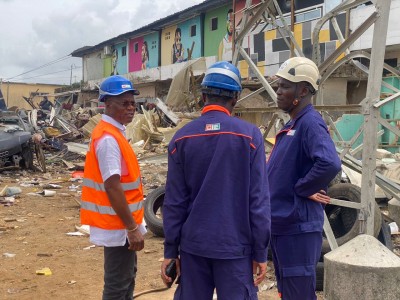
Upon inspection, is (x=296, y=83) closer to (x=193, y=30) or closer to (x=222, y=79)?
(x=222, y=79)

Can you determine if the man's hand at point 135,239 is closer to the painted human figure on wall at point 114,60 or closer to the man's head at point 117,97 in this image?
the man's head at point 117,97

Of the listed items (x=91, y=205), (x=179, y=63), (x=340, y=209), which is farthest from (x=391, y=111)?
(x=179, y=63)

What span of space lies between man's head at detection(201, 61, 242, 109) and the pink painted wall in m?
33.7

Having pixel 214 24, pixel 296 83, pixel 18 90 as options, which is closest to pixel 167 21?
pixel 214 24

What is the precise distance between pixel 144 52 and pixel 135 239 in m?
33.1

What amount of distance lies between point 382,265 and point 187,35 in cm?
2786

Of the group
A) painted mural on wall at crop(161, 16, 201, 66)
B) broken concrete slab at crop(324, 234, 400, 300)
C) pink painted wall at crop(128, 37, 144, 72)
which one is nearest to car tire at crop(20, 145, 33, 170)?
broken concrete slab at crop(324, 234, 400, 300)

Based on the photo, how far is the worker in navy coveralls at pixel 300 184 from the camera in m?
2.80

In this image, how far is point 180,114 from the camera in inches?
795

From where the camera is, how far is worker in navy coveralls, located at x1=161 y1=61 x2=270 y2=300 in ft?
7.52

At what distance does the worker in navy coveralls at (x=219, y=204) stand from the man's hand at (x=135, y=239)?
553 mm

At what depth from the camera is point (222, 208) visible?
2305 millimetres

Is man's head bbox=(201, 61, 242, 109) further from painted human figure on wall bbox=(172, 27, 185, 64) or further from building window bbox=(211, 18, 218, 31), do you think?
painted human figure on wall bbox=(172, 27, 185, 64)

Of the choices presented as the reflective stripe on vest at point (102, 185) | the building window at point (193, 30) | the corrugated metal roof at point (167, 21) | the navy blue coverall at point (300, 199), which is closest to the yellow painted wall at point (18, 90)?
the corrugated metal roof at point (167, 21)
